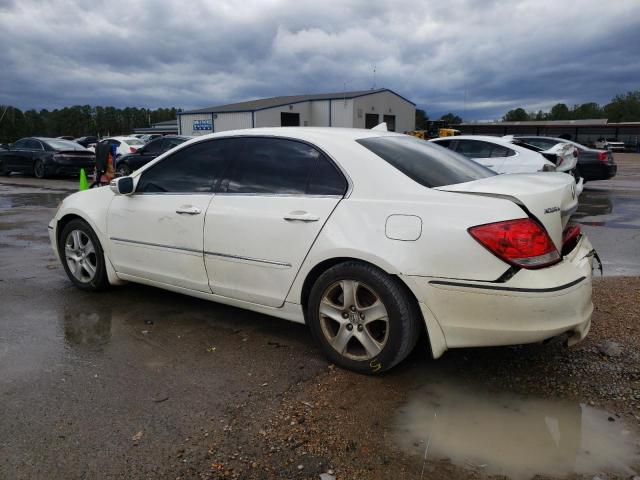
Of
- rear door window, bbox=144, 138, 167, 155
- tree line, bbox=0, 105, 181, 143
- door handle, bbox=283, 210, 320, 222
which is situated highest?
tree line, bbox=0, 105, 181, 143

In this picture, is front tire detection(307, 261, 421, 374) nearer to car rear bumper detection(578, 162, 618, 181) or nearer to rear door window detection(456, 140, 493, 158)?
rear door window detection(456, 140, 493, 158)

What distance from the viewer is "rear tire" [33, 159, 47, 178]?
61.3 ft

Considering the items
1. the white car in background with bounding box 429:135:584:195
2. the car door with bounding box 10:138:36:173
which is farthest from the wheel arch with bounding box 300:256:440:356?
the car door with bounding box 10:138:36:173

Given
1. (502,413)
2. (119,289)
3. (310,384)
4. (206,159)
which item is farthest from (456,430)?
(119,289)

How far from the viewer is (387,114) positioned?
164 ft

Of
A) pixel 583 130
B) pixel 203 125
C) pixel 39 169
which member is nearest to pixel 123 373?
pixel 39 169

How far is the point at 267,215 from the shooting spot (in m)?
3.52

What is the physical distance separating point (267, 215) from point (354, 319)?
0.93m

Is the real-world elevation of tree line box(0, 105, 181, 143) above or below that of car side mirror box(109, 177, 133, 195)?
above

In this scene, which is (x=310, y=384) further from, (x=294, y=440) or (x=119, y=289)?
(x=119, y=289)

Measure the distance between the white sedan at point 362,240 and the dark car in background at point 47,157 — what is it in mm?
15597

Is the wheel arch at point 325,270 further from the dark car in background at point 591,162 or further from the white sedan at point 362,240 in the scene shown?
the dark car in background at point 591,162

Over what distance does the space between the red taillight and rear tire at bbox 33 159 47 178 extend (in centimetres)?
1941

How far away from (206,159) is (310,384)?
199 centimetres
